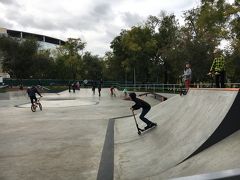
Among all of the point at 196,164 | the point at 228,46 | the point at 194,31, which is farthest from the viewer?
the point at 194,31

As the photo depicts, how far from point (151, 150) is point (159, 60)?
50.2 metres

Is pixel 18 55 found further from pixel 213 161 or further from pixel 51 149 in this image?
pixel 213 161

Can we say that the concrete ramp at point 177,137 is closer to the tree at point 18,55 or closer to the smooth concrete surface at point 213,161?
the smooth concrete surface at point 213,161

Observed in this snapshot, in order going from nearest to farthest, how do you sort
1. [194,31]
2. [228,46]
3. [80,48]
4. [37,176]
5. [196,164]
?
[196,164] → [37,176] → [228,46] → [194,31] → [80,48]

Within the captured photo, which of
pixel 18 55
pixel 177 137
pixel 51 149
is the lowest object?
pixel 51 149

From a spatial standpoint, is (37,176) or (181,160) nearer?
(181,160)

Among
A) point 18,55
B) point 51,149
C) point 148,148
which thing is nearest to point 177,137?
point 148,148

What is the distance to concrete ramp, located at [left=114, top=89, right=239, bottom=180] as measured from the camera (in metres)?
6.77

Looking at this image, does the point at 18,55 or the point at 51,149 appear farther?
the point at 18,55

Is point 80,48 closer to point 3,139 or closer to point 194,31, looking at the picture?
point 194,31

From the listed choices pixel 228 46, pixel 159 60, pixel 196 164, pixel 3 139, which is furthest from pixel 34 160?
pixel 159 60

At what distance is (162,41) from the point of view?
57.7 meters

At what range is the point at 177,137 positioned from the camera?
324 inches

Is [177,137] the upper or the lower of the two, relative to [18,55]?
lower
